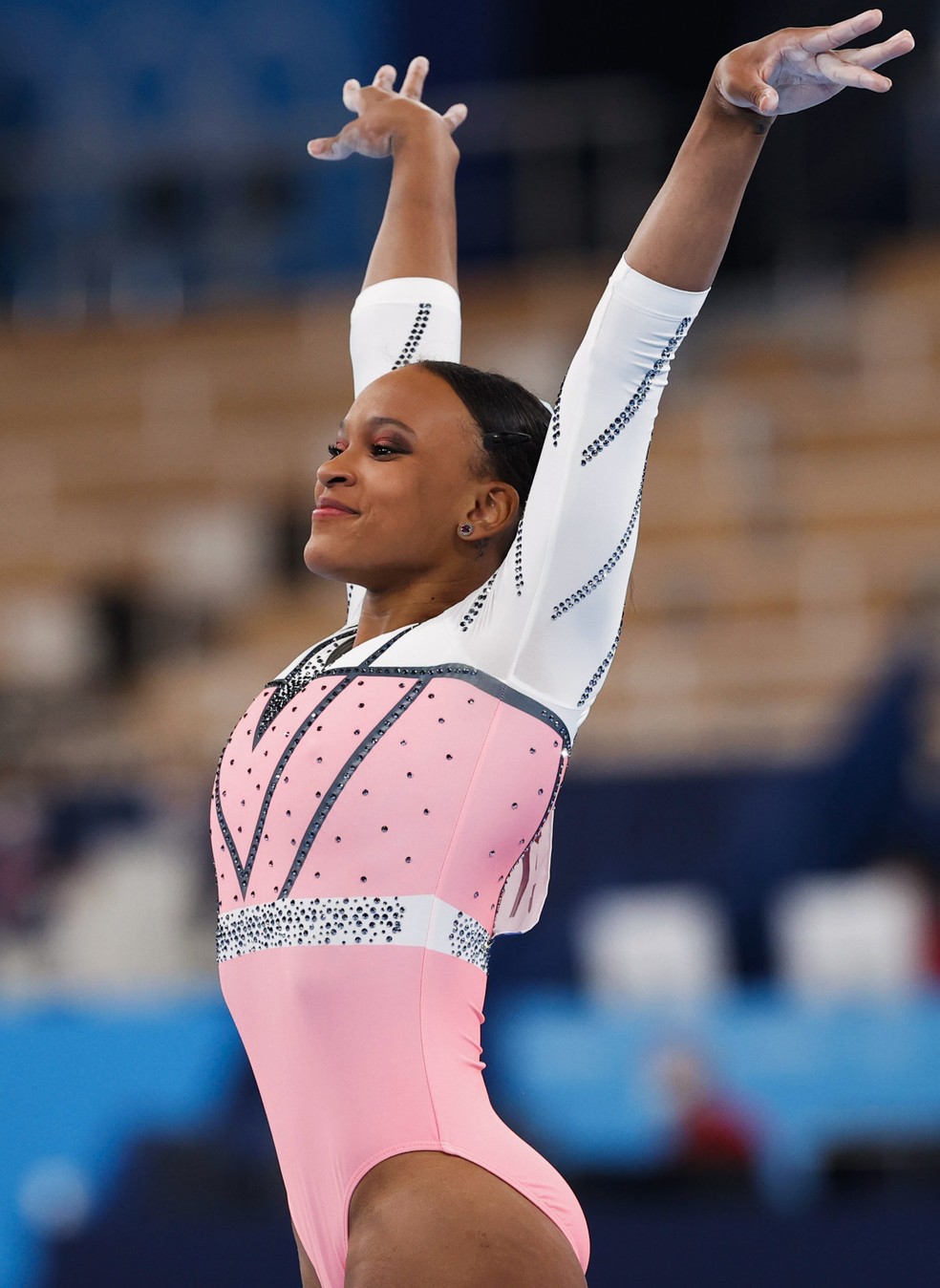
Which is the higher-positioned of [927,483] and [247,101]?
[247,101]

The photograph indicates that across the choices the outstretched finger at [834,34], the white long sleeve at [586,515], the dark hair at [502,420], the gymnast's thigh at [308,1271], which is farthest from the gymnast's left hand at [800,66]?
the gymnast's thigh at [308,1271]

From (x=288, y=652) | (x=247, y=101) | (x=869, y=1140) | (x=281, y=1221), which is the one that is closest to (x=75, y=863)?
(x=288, y=652)

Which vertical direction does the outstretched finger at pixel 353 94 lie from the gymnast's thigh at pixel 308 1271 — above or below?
above

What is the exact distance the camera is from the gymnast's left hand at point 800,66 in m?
1.79

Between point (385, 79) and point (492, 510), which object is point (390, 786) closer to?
point (492, 510)

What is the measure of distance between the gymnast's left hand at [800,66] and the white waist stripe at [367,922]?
908 mm

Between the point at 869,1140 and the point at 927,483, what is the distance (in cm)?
456

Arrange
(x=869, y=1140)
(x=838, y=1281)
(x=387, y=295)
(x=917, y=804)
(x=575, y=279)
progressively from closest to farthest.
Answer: (x=387, y=295) < (x=838, y=1281) < (x=869, y=1140) < (x=917, y=804) < (x=575, y=279)

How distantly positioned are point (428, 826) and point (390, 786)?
0.06 meters

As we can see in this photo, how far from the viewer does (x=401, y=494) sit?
2109mm

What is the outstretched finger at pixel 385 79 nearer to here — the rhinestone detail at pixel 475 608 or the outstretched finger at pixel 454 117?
the outstretched finger at pixel 454 117

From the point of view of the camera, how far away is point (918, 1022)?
4.49 metres

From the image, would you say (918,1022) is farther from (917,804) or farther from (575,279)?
(575,279)

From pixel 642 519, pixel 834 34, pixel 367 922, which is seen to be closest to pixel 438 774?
pixel 367 922
